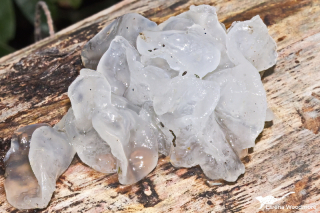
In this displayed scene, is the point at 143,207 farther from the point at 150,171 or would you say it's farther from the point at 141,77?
the point at 141,77

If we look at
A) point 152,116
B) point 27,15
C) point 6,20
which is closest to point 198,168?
point 152,116

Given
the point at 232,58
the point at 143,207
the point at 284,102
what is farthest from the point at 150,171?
the point at 284,102

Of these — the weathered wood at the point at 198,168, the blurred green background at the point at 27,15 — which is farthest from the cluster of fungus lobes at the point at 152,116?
the blurred green background at the point at 27,15

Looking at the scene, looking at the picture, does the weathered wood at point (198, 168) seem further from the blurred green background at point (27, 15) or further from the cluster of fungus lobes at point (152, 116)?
the blurred green background at point (27, 15)

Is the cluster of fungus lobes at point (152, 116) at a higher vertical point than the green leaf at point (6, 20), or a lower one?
lower

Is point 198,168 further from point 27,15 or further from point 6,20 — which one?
point 27,15

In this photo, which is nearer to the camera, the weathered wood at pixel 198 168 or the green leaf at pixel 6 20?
the weathered wood at pixel 198 168
